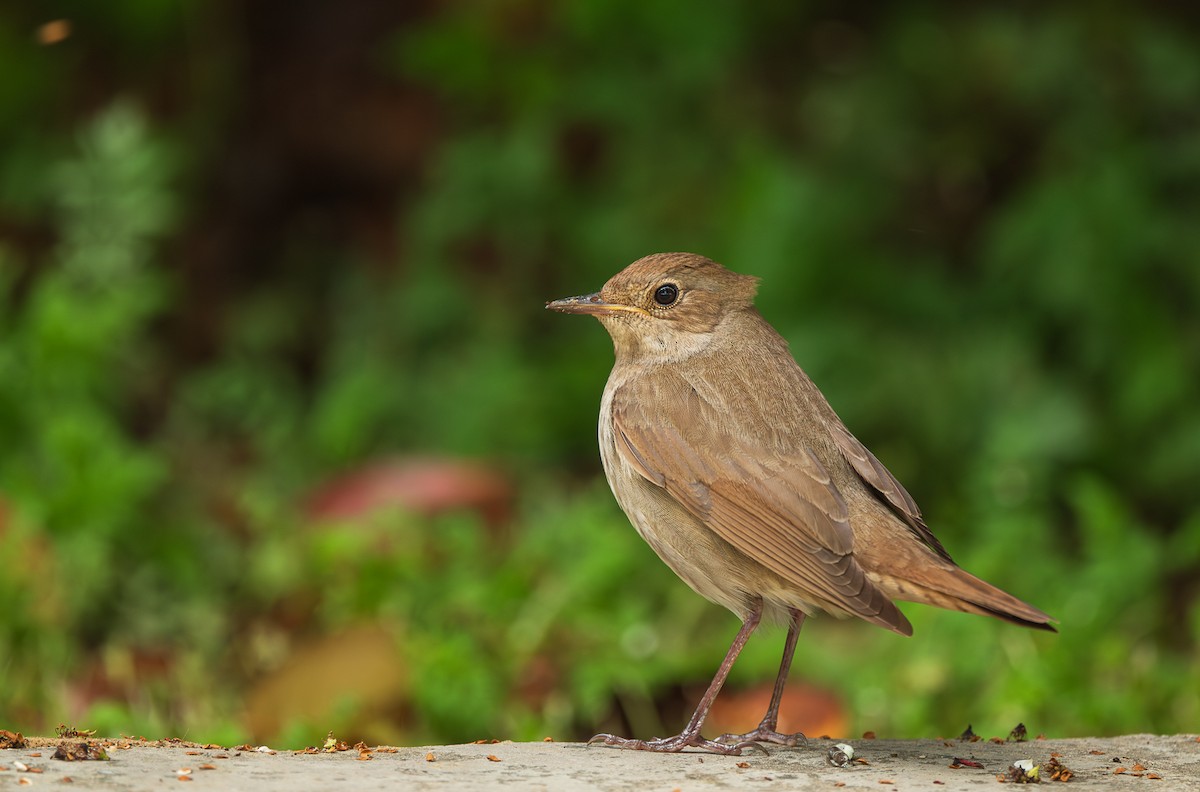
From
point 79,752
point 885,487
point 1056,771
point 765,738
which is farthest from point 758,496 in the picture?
point 79,752

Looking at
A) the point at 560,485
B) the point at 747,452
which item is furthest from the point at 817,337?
the point at 747,452

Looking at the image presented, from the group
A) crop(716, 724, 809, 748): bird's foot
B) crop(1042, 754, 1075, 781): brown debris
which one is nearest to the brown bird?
crop(716, 724, 809, 748): bird's foot

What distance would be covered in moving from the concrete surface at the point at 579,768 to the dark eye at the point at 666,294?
142 cm

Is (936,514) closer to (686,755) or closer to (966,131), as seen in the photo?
(966,131)

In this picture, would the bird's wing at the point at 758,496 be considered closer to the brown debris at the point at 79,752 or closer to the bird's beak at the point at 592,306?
the bird's beak at the point at 592,306

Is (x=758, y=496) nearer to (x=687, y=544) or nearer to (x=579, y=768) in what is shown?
(x=687, y=544)

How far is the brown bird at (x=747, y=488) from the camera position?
411cm

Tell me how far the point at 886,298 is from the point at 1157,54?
1.75 meters

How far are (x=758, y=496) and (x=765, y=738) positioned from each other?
2.16 feet

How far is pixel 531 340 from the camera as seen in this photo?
28.7 ft

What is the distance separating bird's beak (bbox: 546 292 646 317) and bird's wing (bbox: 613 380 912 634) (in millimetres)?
380

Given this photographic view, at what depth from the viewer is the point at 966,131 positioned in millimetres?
8383

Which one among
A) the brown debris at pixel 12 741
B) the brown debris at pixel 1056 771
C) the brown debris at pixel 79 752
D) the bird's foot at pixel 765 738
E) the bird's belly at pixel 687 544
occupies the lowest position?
the brown debris at pixel 1056 771

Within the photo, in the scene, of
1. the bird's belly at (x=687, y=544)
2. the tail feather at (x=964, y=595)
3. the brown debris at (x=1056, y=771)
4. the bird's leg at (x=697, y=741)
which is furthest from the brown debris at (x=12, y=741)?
the brown debris at (x=1056, y=771)
